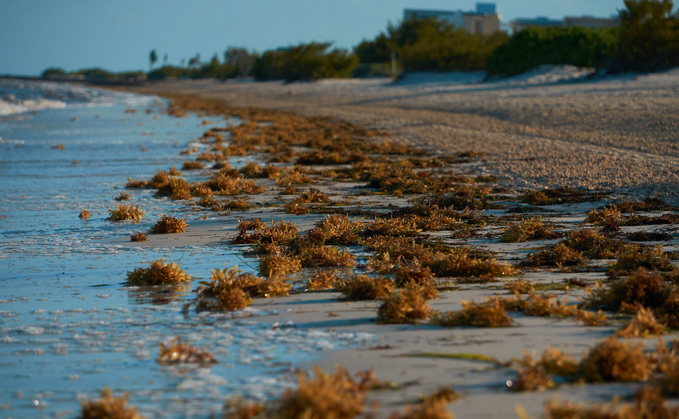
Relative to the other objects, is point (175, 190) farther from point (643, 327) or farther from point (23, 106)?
point (23, 106)

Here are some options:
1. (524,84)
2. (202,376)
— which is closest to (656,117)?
(202,376)

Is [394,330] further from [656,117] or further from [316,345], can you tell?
[656,117]

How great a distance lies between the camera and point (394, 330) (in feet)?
12.2

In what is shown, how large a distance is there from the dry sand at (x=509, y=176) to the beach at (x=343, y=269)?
0.8 inches

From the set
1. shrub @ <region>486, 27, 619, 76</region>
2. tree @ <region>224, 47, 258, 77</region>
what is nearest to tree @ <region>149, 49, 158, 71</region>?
tree @ <region>224, 47, 258, 77</region>

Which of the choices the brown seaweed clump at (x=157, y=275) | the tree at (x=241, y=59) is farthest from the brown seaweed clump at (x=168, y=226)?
the tree at (x=241, y=59)

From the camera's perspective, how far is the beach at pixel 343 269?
3.08m

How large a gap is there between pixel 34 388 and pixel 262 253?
2830mm

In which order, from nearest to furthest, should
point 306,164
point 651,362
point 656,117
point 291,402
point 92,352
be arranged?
1. point 291,402
2. point 651,362
3. point 92,352
4. point 306,164
5. point 656,117

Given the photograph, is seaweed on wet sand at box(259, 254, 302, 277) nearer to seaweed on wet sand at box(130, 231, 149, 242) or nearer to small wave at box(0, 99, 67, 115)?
seaweed on wet sand at box(130, 231, 149, 242)

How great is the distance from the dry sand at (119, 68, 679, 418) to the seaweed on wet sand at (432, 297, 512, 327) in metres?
0.08

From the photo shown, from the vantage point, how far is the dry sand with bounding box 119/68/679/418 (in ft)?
9.89

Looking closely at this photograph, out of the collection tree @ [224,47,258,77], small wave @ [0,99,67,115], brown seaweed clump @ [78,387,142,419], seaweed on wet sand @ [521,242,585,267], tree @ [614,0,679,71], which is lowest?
seaweed on wet sand @ [521,242,585,267]

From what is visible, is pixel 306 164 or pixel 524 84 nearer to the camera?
pixel 306 164
